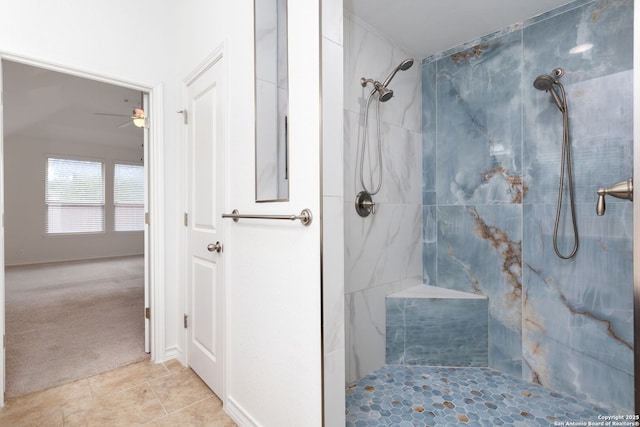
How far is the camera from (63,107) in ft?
16.0

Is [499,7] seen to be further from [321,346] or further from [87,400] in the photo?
[87,400]

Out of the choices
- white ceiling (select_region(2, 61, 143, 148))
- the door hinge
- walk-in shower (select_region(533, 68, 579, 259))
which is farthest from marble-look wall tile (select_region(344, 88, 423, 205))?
white ceiling (select_region(2, 61, 143, 148))

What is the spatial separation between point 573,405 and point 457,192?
1462 millimetres

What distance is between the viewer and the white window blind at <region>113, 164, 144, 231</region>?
7363 millimetres

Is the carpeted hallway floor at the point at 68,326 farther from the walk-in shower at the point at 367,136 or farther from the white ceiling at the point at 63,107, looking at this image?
the white ceiling at the point at 63,107

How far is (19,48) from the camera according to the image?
1.82m

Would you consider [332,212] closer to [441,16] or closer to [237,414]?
[237,414]

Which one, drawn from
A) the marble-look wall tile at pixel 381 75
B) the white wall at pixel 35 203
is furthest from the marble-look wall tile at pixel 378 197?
the white wall at pixel 35 203

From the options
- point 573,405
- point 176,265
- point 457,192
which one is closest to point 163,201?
point 176,265

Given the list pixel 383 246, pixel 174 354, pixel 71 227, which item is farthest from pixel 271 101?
pixel 71 227

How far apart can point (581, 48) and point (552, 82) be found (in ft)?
0.75

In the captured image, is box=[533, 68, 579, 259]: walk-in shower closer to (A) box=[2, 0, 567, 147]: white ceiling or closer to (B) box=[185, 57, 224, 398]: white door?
(A) box=[2, 0, 567, 147]: white ceiling

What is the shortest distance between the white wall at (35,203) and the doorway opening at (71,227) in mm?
16

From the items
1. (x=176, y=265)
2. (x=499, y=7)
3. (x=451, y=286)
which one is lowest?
(x=451, y=286)
